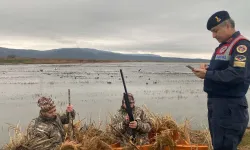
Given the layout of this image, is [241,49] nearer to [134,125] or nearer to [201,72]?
[201,72]

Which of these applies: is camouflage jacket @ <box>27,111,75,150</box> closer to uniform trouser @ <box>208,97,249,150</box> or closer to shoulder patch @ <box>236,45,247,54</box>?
uniform trouser @ <box>208,97,249,150</box>

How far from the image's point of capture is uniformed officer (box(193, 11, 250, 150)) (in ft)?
12.6

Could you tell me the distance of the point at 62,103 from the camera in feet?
48.6

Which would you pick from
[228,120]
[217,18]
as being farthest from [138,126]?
[217,18]

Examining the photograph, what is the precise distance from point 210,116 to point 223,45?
860 mm

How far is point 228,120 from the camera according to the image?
395cm

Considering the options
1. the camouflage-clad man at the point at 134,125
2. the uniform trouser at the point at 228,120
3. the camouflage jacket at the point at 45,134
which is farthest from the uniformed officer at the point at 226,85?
the camouflage jacket at the point at 45,134

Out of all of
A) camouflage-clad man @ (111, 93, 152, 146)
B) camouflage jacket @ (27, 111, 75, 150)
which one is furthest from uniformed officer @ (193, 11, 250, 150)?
camouflage jacket @ (27, 111, 75, 150)

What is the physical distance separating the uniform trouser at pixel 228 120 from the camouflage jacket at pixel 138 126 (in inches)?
76.9

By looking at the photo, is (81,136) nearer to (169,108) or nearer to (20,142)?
(20,142)

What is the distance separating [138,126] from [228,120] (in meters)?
2.12

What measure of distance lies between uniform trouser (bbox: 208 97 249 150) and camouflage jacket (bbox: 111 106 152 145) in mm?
1953

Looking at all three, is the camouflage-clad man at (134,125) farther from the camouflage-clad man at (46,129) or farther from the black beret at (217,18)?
the black beret at (217,18)

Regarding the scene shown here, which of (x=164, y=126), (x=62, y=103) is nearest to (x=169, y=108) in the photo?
(x=62, y=103)
